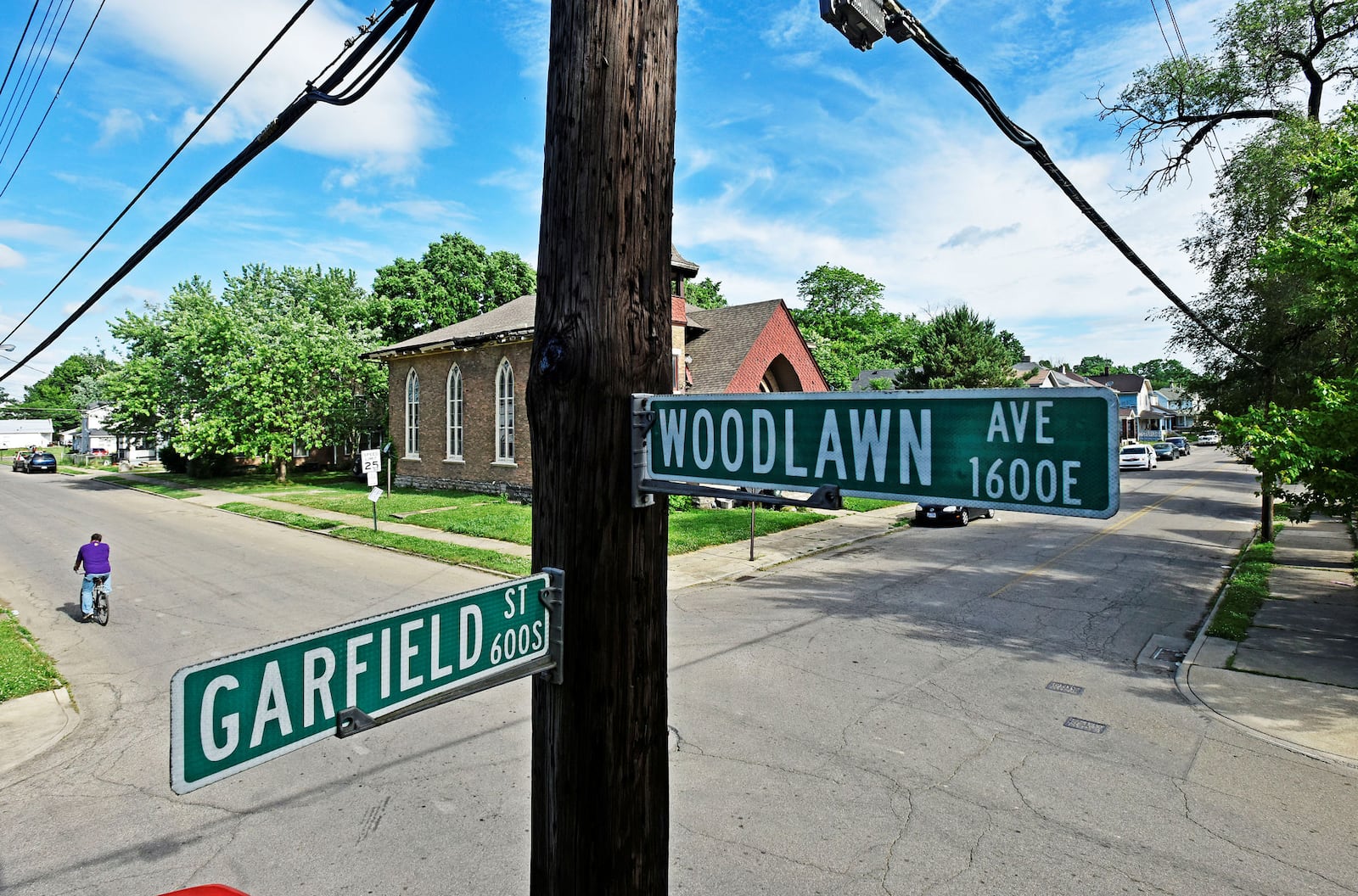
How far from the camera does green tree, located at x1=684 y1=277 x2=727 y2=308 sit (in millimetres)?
59625

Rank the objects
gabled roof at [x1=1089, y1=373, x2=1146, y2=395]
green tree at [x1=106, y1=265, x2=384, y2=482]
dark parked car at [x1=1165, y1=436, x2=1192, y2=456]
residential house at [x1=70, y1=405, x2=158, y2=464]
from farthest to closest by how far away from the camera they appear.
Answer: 1. gabled roof at [x1=1089, y1=373, x2=1146, y2=395]
2. dark parked car at [x1=1165, y1=436, x2=1192, y2=456]
3. residential house at [x1=70, y1=405, x2=158, y2=464]
4. green tree at [x1=106, y1=265, x2=384, y2=482]

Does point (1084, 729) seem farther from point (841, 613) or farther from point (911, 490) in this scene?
point (911, 490)

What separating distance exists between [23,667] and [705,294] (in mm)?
56532

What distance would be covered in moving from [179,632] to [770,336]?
21.0 m

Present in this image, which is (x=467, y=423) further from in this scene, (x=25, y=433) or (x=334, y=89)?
(x=25, y=433)

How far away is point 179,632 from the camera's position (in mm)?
10281

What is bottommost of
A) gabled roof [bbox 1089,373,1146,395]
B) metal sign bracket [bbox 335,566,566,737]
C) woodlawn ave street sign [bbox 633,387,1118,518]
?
metal sign bracket [bbox 335,566,566,737]

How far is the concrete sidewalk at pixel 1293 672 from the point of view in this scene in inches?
278

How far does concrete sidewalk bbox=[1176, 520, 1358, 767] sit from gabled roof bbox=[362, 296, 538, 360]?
19786 mm

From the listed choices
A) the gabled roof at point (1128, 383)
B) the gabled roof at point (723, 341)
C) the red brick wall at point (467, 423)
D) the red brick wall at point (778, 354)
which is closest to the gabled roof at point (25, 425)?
the red brick wall at point (467, 423)

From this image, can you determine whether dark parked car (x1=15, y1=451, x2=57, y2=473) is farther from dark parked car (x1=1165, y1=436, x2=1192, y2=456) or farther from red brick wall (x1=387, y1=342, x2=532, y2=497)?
dark parked car (x1=1165, y1=436, x2=1192, y2=456)

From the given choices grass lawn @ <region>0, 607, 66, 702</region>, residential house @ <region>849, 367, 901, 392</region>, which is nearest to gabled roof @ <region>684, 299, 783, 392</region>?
grass lawn @ <region>0, 607, 66, 702</region>

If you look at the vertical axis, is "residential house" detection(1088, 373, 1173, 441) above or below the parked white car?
above

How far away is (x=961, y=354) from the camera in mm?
35562
